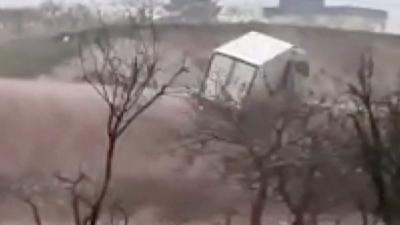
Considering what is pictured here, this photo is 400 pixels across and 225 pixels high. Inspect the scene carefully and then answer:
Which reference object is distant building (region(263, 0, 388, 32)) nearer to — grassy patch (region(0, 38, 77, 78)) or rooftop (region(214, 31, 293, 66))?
rooftop (region(214, 31, 293, 66))

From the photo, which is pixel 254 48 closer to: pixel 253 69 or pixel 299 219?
pixel 253 69

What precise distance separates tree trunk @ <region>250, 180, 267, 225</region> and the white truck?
0.28 metres

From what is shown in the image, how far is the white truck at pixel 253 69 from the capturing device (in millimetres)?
3172

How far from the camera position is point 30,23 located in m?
3.65

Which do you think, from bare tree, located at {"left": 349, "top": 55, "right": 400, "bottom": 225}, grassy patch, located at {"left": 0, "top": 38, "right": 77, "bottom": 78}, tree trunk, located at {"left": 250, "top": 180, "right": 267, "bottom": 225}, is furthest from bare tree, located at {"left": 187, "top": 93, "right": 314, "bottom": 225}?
grassy patch, located at {"left": 0, "top": 38, "right": 77, "bottom": 78}

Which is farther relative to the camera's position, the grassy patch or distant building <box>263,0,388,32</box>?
distant building <box>263,0,388,32</box>

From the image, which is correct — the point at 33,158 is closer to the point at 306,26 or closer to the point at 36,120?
the point at 36,120

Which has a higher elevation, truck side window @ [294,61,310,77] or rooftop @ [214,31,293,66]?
rooftop @ [214,31,293,66]

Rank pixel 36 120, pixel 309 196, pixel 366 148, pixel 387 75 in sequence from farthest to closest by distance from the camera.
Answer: pixel 36 120 < pixel 387 75 < pixel 309 196 < pixel 366 148

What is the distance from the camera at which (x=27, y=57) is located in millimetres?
3639

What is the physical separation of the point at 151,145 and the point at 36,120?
44 centimetres

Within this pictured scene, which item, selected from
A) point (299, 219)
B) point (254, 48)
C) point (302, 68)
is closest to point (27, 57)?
point (254, 48)

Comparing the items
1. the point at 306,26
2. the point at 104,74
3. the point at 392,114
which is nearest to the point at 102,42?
the point at 104,74

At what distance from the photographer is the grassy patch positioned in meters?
3.60
